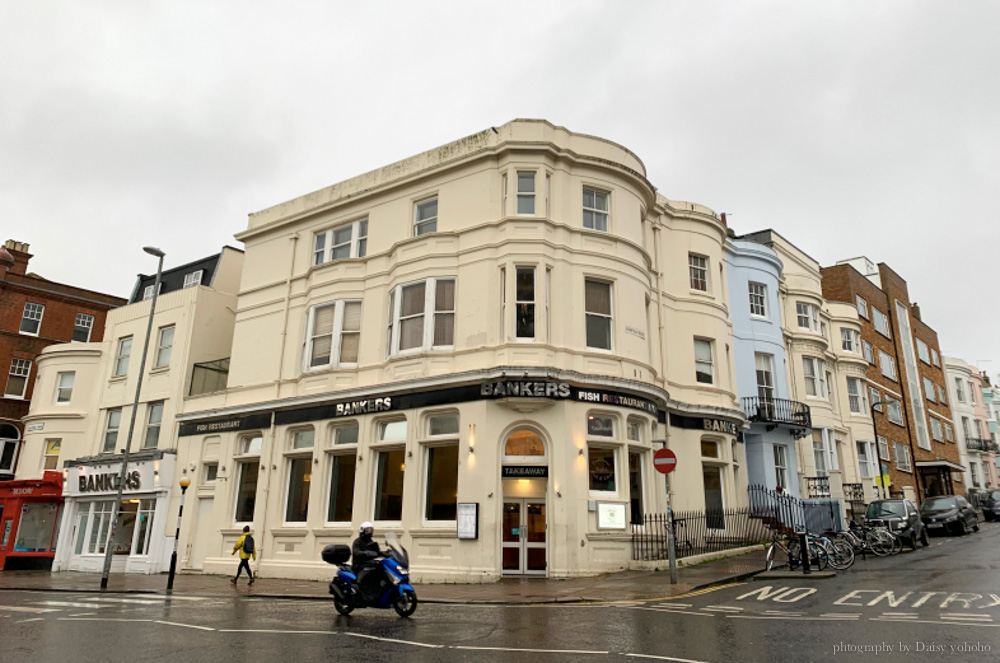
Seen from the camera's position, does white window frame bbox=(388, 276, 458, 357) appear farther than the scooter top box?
Yes

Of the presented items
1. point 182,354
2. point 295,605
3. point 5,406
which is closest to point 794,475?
point 295,605

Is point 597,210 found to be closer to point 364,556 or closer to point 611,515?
point 611,515

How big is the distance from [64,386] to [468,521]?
77.8 ft

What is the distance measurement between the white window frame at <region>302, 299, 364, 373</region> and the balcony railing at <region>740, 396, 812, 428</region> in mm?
15000

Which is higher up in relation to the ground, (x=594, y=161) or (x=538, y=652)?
(x=594, y=161)

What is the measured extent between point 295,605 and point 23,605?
19.9 ft

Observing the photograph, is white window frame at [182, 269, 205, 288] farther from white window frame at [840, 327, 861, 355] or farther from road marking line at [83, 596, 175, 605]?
white window frame at [840, 327, 861, 355]

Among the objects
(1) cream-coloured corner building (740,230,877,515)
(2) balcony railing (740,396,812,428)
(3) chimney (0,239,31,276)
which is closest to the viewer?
(2) balcony railing (740,396,812,428)

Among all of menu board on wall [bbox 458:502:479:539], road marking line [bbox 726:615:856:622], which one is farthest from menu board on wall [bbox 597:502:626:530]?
road marking line [bbox 726:615:856:622]

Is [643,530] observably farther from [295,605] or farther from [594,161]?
[594,161]

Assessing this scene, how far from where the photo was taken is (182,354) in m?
27.0

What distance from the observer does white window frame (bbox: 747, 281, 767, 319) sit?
93.1ft

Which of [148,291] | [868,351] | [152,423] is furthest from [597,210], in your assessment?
[868,351]

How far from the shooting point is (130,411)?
92.4 feet
